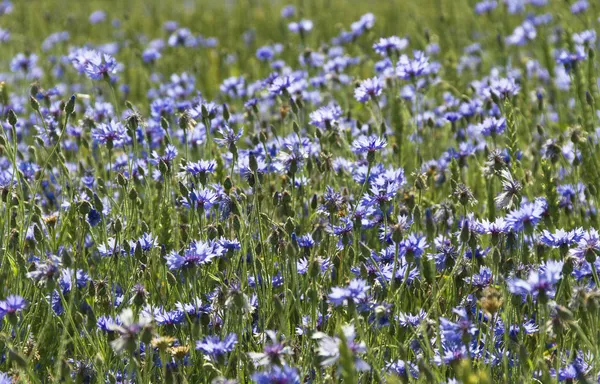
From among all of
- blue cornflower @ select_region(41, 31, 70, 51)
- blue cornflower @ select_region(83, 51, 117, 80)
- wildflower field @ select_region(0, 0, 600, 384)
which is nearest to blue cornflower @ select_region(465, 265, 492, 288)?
wildflower field @ select_region(0, 0, 600, 384)

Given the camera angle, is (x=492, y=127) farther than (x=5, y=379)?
Yes

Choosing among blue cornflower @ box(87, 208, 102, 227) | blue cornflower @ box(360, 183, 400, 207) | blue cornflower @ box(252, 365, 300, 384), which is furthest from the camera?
blue cornflower @ box(87, 208, 102, 227)

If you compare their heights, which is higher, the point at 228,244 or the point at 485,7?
the point at 485,7

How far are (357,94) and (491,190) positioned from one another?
0.73 m

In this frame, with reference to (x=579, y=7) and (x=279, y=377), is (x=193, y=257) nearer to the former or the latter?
(x=279, y=377)

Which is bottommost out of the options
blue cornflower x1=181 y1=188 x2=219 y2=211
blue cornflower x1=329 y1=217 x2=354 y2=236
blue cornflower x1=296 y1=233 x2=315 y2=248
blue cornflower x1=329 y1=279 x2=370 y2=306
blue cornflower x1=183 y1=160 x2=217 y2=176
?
blue cornflower x1=329 y1=279 x2=370 y2=306

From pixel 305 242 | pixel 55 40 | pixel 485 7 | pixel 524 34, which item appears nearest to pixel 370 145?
pixel 305 242

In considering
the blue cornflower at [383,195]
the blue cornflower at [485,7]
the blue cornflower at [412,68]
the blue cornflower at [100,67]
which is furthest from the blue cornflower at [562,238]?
the blue cornflower at [485,7]

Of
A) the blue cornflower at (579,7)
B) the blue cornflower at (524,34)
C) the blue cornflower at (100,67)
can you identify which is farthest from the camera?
the blue cornflower at (524,34)

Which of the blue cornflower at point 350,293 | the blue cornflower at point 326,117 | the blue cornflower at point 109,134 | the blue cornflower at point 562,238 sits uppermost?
the blue cornflower at point 326,117

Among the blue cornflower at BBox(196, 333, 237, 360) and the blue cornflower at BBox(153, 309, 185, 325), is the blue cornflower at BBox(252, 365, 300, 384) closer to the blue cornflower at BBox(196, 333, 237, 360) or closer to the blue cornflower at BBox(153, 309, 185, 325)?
the blue cornflower at BBox(196, 333, 237, 360)

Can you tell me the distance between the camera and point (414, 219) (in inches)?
103

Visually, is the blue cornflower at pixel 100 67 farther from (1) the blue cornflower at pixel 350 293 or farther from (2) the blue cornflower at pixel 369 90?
(1) the blue cornflower at pixel 350 293

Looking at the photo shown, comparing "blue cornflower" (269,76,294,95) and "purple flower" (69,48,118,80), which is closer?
"purple flower" (69,48,118,80)
